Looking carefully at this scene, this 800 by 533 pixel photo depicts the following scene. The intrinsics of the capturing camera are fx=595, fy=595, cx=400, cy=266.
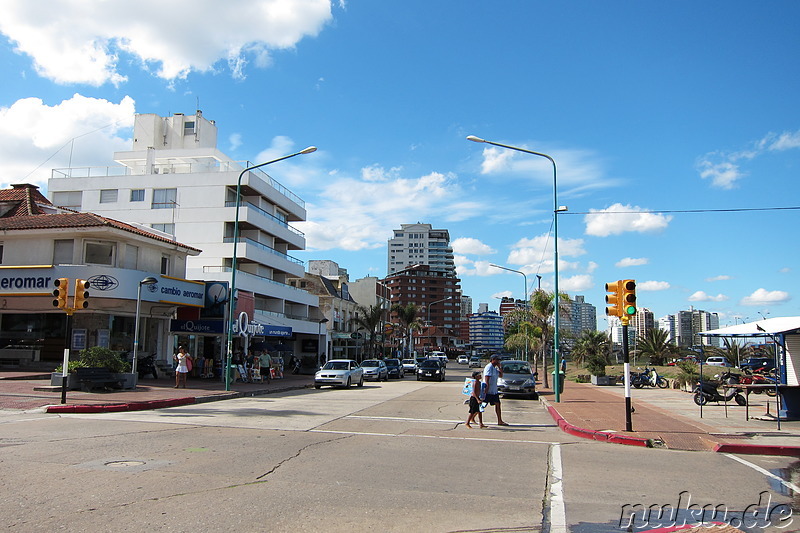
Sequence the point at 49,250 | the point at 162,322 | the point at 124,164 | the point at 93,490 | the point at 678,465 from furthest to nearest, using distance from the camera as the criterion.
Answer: the point at 124,164 < the point at 162,322 < the point at 49,250 < the point at 678,465 < the point at 93,490

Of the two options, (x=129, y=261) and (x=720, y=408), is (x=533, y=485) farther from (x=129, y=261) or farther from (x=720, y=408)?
(x=129, y=261)

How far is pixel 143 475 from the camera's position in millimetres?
8070

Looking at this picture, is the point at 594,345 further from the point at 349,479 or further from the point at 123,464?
the point at 123,464

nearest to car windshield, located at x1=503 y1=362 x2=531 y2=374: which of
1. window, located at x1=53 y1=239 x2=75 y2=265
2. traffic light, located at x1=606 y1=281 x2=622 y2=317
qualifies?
traffic light, located at x1=606 y1=281 x2=622 y2=317

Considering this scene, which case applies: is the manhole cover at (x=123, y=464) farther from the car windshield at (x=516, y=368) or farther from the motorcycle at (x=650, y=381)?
the motorcycle at (x=650, y=381)

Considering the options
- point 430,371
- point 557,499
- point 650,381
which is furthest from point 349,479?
point 430,371

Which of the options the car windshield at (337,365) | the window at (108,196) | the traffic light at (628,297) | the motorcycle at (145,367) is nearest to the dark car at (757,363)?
the car windshield at (337,365)

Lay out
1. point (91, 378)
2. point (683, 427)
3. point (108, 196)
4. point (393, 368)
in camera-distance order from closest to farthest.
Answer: point (683, 427)
point (91, 378)
point (393, 368)
point (108, 196)

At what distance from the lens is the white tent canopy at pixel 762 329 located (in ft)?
50.7

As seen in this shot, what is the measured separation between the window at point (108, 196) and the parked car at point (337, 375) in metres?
28.2

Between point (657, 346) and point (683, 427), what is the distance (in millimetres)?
39250

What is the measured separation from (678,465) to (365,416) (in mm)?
8918

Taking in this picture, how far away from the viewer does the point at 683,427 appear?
14625 millimetres

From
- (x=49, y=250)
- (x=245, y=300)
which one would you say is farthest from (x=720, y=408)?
(x=49, y=250)
